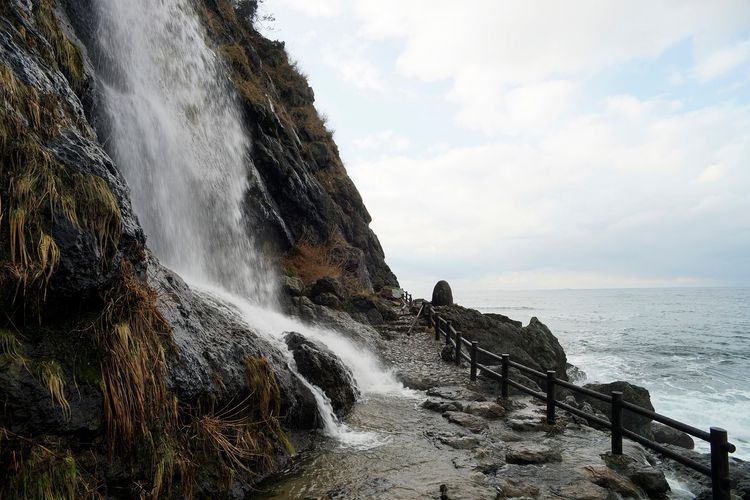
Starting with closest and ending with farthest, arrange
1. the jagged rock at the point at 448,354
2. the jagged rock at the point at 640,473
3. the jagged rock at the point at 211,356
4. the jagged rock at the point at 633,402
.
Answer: the jagged rock at the point at 211,356 < the jagged rock at the point at 640,473 < the jagged rock at the point at 633,402 < the jagged rock at the point at 448,354

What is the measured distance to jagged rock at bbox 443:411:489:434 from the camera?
27.5ft

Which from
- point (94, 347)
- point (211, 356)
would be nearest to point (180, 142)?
point (211, 356)

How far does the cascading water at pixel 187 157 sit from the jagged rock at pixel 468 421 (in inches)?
102

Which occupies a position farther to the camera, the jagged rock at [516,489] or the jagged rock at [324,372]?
the jagged rock at [324,372]

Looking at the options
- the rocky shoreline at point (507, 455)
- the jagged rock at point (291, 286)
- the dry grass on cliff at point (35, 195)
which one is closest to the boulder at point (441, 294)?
the jagged rock at point (291, 286)

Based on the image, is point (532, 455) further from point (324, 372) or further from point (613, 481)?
point (324, 372)

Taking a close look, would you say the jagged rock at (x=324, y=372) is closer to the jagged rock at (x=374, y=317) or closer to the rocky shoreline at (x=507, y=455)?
the rocky shoreline at (x=507, y=455)

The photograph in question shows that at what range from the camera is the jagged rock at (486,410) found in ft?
30.2

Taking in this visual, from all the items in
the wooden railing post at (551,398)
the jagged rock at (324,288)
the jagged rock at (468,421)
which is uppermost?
the jagged rock at (324,288)

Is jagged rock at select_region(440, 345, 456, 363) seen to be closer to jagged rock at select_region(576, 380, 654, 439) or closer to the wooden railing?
the wooden railing

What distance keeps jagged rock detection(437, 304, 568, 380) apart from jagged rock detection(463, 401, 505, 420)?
294 inches

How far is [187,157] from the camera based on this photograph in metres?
15.1

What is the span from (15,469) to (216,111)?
17473mm

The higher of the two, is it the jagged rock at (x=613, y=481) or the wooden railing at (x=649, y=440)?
the wooden railing at (x=649, y=440)
